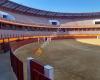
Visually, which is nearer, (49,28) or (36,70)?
(36,70)

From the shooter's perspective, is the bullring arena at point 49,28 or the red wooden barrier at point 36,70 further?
the bullring arena at point 49,28

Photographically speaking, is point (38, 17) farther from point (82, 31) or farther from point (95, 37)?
point (95, 37)

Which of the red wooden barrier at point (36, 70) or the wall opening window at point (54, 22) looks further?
the wall opening window at point (54, 22)

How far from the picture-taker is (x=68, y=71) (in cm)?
1187

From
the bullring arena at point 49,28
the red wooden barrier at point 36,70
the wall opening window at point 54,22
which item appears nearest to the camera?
the red wooden barrier at point 36,70

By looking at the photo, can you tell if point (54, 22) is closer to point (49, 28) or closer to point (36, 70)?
point (49, 28)

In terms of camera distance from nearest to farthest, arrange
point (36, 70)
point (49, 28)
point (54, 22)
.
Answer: point (36, 70)
point (49, 28)
point (54, 22)

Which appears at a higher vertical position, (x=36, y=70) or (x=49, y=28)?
(x=49, y=28)

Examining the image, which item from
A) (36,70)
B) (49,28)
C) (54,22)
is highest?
(54,22)

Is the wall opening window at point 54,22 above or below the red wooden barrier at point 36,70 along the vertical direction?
above

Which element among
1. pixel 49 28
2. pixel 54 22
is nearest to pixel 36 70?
pixel 49 28

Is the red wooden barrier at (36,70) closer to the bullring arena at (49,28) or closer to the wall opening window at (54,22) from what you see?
the bullring arena at (49,28)

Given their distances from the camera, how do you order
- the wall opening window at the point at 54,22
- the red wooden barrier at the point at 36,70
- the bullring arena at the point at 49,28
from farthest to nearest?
the wall opening window at the point at 54,22 → the bullring arena at the point at 49,28 → the red wooden barrier at the point at 36,70

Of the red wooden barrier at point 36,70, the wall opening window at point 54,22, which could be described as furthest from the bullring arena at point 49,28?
the red wooden barrier at point 36,70
